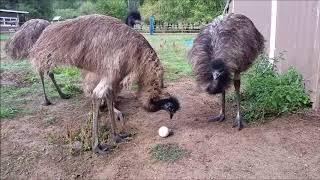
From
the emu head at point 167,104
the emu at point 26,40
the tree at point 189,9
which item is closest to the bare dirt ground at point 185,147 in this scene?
the emu head at point 167,104

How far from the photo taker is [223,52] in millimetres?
4418

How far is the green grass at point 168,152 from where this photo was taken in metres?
4.30

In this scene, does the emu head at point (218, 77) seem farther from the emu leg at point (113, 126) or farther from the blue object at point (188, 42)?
the blue object at point (188, 42)

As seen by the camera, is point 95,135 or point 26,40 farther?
point 26,40

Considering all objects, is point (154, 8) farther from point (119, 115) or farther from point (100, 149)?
point (100, 149)

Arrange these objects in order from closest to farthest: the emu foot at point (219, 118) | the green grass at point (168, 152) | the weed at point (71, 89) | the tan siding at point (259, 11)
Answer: the green grass at point (168, 152)
the emu foot at point (219, 118)
the weed at point (71, 89)
the tan siding at point (259, 11)

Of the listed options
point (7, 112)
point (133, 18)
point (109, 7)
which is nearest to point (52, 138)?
point (7, 112)

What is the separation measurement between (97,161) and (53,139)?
2.78 feet

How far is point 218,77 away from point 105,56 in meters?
→ 1.11

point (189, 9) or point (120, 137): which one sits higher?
point (189, 9)

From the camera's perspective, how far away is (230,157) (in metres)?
4.18

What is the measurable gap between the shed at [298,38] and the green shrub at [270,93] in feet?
0.69

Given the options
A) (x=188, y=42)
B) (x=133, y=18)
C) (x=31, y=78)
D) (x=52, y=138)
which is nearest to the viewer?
(x=52, y=138)

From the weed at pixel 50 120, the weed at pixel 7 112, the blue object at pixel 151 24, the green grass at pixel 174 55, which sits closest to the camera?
the weed at pixel 50 120
